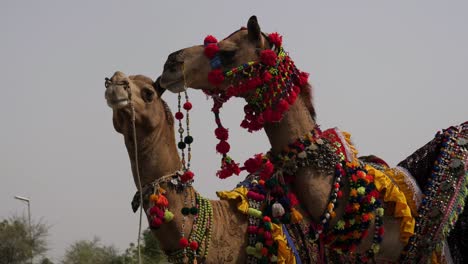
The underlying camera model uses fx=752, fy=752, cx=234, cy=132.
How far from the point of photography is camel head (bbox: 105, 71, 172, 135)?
16.2 ft

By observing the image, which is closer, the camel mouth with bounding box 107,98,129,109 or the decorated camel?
the camel mouth with bounding box 107,98,129,109

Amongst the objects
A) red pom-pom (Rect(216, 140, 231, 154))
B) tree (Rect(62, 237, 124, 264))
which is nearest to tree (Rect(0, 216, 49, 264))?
tree (Rect(62, 237, 124, 264))

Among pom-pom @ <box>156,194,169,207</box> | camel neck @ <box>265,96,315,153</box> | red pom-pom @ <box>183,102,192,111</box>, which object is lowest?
pom-pom @ <box>156,194,169,207</box>

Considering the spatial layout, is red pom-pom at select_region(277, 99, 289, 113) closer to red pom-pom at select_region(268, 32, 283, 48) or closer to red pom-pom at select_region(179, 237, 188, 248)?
red pom-pom at select_region(268, 32, 283, 48)

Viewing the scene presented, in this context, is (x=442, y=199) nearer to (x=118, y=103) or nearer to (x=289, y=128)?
(x=289, y=128)

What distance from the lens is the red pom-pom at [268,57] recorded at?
5.29 meters

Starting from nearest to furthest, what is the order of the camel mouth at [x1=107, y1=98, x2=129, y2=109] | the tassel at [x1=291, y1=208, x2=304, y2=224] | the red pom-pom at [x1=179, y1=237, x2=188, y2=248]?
the camel mouth at [x1=107, y1=98, x2=129, y2=109], the red pom-pom at [x1=179, y1=237, x2=188, y2=248], the tassel at [x1=291, y1=208, x2=304, y2=224]

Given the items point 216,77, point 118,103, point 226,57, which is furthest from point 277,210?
point 118,103

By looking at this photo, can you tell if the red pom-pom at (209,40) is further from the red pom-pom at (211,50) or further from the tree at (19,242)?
the tree at (19,242)

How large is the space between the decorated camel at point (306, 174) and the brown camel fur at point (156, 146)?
0.17m

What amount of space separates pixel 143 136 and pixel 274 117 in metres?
0.95

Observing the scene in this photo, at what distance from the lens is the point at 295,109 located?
218 inches

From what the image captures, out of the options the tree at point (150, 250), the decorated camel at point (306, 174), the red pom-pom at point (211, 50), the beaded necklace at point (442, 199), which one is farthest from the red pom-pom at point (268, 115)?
the tree at point (150, 250)

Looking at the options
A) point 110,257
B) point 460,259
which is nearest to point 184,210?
point 460,259
